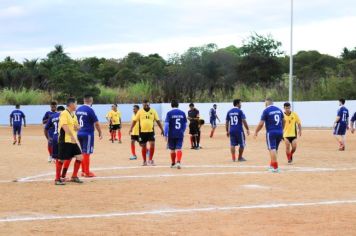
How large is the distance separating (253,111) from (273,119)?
3758cm

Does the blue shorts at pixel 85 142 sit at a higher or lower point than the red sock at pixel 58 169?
higher

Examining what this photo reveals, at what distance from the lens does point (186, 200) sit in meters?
12.6

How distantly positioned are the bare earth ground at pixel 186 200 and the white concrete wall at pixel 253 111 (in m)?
27.9

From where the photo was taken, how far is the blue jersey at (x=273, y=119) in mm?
17938

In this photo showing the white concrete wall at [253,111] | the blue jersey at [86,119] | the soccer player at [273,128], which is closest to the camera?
the blue jersey at [86,119]

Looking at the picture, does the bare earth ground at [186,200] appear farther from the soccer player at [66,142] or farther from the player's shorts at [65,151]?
the player's shorts at [65,151]

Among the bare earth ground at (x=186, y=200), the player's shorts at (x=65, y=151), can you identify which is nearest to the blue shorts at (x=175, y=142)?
the bare earth ground at (x=186, y=200)

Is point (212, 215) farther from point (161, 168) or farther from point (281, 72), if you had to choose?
point (281, 72)

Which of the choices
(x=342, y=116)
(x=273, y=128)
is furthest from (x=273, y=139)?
(x=342, y=116)

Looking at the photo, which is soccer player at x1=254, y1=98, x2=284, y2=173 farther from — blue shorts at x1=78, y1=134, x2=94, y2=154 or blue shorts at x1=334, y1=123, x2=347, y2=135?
blue shorts at x1=334, y1=123, x2=347, y2=135

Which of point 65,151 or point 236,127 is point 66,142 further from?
point 236,127

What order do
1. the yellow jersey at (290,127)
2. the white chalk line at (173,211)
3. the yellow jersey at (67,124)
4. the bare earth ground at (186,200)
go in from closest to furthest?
the bare earth ground at (186,200) → the white chalk line at (173,211) → the yellow jersey at (67,124) → the yellow jersey at (290,127)

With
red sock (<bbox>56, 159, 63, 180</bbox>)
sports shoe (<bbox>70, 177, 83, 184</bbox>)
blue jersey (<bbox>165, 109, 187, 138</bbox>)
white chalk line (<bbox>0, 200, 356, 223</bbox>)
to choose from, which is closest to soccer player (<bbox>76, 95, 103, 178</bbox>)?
sports shoe (<bbox>70, 177, 83, 184</bbox>)

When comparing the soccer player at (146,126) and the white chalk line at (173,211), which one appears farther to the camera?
the soccer player at (146,126)
